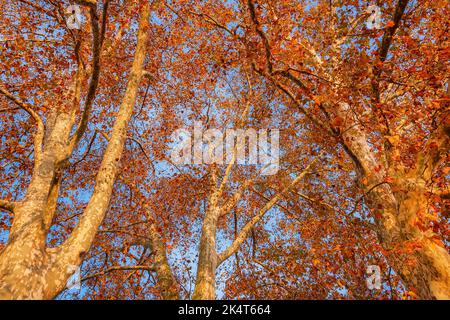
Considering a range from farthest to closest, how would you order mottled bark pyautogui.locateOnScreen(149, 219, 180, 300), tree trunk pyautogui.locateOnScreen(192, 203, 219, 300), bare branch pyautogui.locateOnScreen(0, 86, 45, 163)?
1. mottled bark pyautogui.locateOnScreen(149, 219, 180, 300)
2. tree trunk pyautogui.locateOnScreen(192, 203, 219, 300)
3. bare branch pyautogui.locateOnScreen(0, 86, 45, 163)

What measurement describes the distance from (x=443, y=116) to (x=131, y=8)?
1110cm

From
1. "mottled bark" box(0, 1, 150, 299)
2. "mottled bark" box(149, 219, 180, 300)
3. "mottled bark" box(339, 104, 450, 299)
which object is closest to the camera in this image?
"mottled bark" box(0, 1, 150, 299)

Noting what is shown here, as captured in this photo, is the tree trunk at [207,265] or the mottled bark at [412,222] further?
the tree trunk at [207,265]

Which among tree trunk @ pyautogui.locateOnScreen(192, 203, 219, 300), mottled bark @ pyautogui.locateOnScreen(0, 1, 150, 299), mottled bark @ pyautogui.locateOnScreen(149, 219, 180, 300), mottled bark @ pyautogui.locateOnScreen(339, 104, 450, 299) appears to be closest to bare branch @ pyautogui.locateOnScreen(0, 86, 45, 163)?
mottled bark @ pyautogui.locateOnScreen(0, 1, 150, 299)

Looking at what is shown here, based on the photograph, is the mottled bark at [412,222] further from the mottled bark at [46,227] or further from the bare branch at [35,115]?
the bare branch at [35,115]

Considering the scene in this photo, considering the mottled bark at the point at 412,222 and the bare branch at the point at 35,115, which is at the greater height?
the bare branch at the point at 35,115

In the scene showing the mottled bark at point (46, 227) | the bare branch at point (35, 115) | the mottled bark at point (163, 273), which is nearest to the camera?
the mottled bark at point (46, 227)

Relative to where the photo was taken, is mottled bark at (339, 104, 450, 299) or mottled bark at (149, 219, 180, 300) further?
mottled bark at (149, 219, 180, 300)

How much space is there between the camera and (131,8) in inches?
436

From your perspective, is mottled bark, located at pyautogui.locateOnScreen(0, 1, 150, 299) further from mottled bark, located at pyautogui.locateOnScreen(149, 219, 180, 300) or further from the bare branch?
mottled bark, located at pyautogui.locateOnScreen(149, 219, 180, 300)

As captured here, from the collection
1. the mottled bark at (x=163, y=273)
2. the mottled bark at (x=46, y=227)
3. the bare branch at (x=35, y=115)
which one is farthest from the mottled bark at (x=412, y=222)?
the bare branch at (x=35, y=115)

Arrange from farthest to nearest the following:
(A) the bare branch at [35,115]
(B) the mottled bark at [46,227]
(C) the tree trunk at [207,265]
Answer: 1. (C) the tree trunk at [207,265]
2. (A) the bare branch at [35,115]
3. (B) the mottled bark at [46,227]

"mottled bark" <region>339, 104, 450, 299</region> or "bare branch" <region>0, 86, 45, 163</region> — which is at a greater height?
"bare branch" <region>0, 86, 45, 163</region>

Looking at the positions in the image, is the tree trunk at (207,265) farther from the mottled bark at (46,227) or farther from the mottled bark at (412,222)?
the mottled bark at (412,222)
